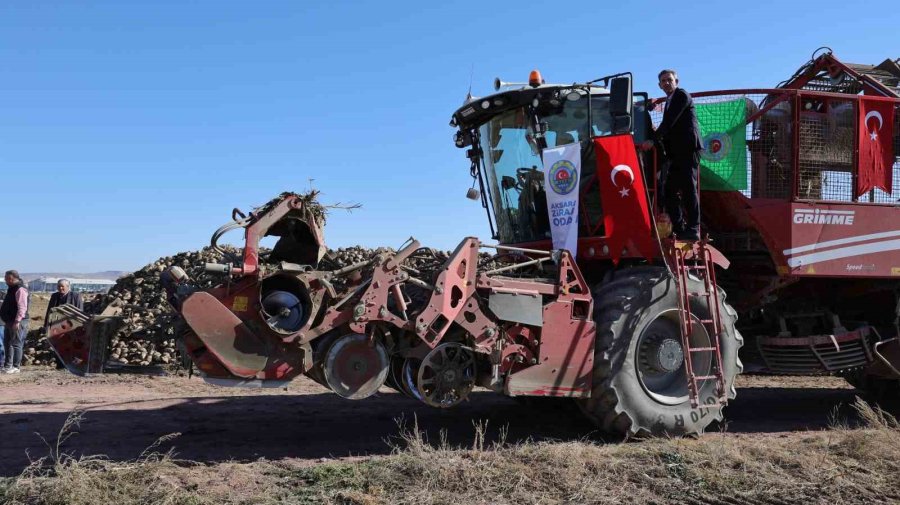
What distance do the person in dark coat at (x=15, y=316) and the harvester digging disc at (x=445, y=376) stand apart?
8.45 m

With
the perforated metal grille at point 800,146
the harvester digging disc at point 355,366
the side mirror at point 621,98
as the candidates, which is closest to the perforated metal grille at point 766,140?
the perforated metal grille at point 800,146

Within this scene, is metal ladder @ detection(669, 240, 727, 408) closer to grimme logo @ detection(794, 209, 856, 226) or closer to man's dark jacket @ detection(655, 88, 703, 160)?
man's dark jacket @ detection(655, 88, 703, 160)

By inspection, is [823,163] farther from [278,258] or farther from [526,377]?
[278,258]

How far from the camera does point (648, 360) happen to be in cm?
646

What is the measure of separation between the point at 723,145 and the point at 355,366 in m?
4.18

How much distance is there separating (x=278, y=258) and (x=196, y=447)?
1633 mm

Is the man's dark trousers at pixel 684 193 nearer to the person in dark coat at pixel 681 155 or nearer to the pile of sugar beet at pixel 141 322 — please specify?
the person in dark coat at pixel 681 155

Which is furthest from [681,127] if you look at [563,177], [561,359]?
[561,359]

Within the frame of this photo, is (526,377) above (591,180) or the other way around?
the other way around

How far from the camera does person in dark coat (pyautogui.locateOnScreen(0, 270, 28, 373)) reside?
11328mm

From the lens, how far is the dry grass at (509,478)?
4.41 m

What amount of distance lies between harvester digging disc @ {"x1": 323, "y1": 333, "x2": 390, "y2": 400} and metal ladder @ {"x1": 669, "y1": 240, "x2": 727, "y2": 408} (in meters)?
2.64

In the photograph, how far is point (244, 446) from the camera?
5.99m

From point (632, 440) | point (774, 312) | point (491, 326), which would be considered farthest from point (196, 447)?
point (774, 312)
